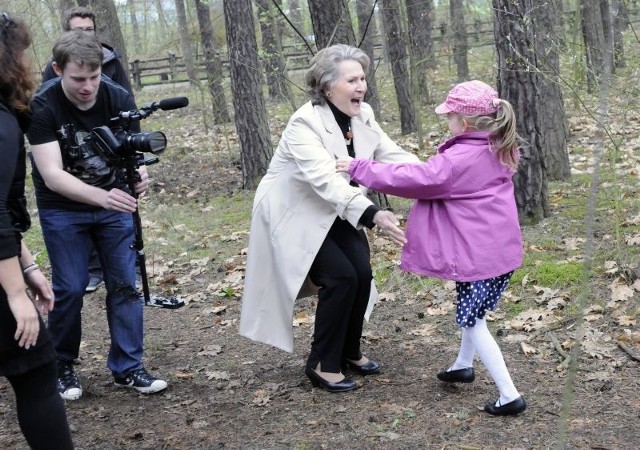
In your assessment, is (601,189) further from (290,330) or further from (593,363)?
(290,330)

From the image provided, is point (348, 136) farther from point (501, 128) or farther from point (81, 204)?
point (81, 204)

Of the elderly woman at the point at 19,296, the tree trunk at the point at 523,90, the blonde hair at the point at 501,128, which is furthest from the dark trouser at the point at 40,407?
the tree trunk at the point at 523,90

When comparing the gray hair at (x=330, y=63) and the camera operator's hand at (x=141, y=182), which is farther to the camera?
the camera operator's hand at (x=141, y=182)

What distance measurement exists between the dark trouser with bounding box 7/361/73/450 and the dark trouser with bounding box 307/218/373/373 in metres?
1.69

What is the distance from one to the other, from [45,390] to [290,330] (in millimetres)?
1730

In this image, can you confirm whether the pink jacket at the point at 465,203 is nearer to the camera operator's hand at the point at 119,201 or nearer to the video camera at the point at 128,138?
the video camera at the point at 128,138

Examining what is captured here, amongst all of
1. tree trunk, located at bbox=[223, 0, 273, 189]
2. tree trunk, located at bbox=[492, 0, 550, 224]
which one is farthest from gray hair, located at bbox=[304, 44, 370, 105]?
tree trunk, located at bbox=[223, 0, 273, 189]

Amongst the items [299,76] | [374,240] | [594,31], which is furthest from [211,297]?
[299,76]

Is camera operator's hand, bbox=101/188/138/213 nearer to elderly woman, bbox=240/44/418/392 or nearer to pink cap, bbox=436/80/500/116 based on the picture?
elderly woman, bbox=240/44/418/392

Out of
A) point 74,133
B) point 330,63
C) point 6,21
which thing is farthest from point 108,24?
point 6,21

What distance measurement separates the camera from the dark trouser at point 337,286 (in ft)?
13.9

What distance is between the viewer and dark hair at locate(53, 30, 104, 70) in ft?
13.2

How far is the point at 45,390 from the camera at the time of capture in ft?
9.52

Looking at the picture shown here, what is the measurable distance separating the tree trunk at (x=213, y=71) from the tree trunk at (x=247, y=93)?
324 centimetres
